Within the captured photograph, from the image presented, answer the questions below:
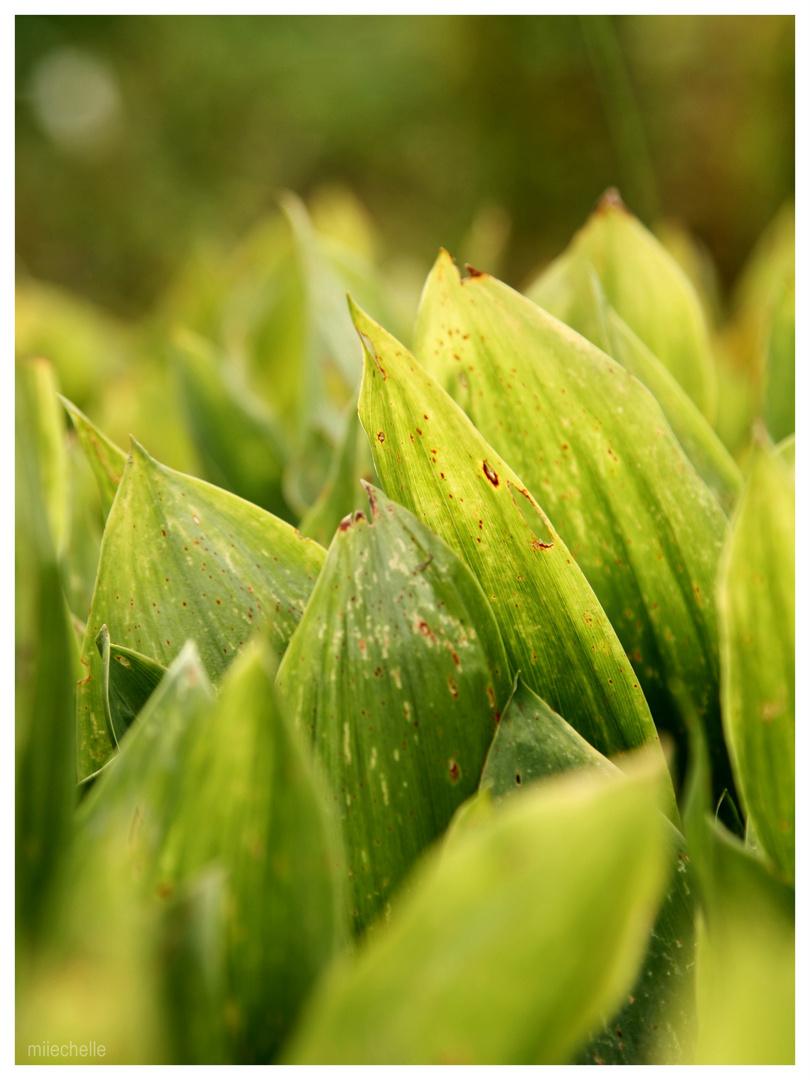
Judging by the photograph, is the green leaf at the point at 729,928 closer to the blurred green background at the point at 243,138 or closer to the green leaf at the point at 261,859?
the green leaf at the point at 261,859

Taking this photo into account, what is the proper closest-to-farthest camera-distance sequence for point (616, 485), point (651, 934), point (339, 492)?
point (651, 934)
point (616, 485)
point (339, 492)

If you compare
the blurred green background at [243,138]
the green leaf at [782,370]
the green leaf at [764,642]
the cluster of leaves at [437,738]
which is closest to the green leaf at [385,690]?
the cluster of leaves at [437,738]

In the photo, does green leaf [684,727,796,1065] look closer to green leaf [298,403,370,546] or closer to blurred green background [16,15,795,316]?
green leaf [298,403,370,546]

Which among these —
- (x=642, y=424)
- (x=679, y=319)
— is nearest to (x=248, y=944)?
(x=642, y=424)

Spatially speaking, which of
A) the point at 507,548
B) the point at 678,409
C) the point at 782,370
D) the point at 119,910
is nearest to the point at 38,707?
the point at 119,910

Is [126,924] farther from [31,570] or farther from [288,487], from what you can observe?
[288,487]

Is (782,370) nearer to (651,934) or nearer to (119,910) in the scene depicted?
(651,934)
